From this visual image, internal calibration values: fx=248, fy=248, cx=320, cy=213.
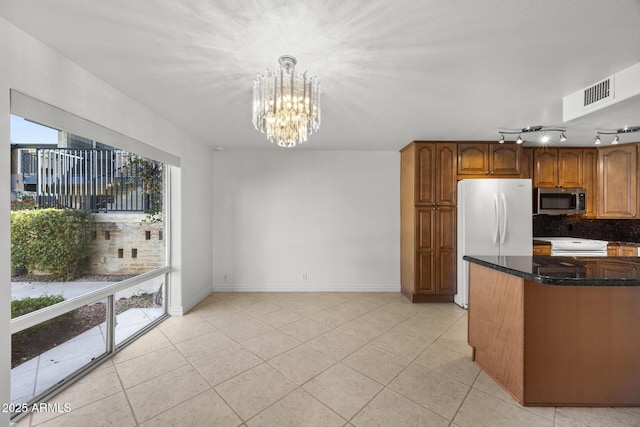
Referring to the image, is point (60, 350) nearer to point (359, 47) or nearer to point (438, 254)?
point (359, 47)

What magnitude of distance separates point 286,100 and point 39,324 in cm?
239

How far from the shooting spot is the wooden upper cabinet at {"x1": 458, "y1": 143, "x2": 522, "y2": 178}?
3.71 metres

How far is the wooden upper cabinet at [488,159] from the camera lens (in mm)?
3705

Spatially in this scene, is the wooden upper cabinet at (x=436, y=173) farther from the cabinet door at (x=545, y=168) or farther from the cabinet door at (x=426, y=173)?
the cabinet door at (x=545, y=168)

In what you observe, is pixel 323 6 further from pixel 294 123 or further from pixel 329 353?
pixel 329 353

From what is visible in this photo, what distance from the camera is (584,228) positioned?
164 inches

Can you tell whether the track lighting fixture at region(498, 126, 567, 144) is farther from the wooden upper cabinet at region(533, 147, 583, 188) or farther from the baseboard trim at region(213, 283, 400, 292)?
the baseboard trim at region(213, 283, 400, 292)

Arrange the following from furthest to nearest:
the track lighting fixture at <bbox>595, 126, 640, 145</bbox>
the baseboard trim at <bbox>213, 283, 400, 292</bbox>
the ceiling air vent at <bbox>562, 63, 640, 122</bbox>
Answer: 1. the baseboard trim at <bbox>213, 283, 400, 292</bbox>
2. the track lighting fixture at <bbox>595, 126, 640, 145</bbox>
3. the ceiling air vent at <bbox>562, 63, 640, 122</bbox>

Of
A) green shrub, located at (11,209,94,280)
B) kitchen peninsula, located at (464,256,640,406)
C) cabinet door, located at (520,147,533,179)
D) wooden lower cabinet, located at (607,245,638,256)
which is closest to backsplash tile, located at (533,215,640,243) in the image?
wooden lower cabinet, located at (607,245,638,256)

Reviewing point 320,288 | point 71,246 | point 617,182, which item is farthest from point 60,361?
point 617,182

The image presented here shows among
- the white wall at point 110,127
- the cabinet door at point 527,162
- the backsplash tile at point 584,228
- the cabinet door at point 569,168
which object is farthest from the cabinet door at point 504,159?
the white wall at point 110,127

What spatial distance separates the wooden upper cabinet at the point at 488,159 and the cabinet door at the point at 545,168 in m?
0.35

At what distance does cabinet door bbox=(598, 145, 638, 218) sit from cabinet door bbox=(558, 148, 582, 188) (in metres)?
0.30

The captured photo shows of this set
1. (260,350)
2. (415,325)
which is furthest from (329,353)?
(415,325)
